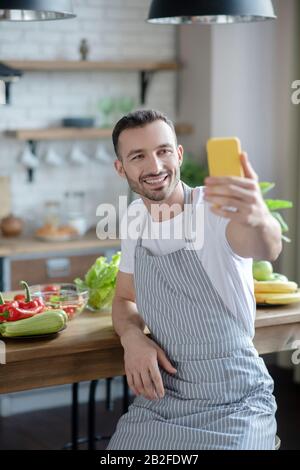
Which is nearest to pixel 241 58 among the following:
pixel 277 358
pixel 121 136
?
pixel 277 358

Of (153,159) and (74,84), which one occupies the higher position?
(74,84)

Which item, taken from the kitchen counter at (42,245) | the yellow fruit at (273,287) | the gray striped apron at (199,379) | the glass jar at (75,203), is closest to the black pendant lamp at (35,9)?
the gray striped apron at (199,379)

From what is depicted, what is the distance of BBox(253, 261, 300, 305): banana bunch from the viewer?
305 cm

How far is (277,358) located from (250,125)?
155 cm

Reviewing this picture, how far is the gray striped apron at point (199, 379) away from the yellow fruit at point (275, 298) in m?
0.48

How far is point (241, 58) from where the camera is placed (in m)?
5.61

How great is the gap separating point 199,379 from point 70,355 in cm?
42

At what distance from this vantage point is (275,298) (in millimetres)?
3049

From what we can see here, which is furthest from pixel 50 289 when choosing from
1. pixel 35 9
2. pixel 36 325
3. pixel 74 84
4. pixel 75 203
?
pixel 74 84

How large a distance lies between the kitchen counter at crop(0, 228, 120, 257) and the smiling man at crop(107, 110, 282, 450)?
242cm

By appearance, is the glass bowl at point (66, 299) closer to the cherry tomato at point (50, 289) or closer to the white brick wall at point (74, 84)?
the cherry tomato at point (50, 289)

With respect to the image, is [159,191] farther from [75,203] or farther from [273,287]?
[75,203]

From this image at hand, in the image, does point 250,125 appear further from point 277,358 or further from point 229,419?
point 229,419

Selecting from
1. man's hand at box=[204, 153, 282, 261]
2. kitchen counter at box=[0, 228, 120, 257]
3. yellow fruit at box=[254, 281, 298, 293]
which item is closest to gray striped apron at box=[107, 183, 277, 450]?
man's hand at box=[204, 153, 282, 261]
